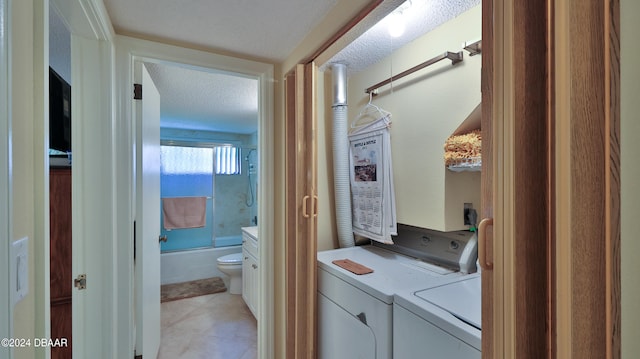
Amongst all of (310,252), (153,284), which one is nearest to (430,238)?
(310,252)

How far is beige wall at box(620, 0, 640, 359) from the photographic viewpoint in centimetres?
46

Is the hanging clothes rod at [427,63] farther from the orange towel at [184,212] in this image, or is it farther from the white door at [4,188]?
the orange towel at [184,212]

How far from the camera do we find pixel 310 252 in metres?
1.57

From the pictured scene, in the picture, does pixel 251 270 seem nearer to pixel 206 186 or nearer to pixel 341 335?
pixel 341 335

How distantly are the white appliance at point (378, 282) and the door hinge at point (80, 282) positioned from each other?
3.70 ft

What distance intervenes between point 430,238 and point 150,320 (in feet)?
6.03

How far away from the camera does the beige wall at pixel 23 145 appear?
573 millimetres

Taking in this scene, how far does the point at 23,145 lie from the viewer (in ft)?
2.01

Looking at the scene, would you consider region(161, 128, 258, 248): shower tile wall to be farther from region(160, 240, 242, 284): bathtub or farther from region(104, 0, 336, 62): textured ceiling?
region(104, 0, 336, 62): textured ceiling

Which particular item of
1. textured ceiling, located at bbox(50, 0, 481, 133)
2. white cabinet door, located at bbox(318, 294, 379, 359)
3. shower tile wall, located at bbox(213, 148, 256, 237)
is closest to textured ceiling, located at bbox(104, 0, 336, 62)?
textured ceiling, located at bbox(50, 0, 481, 133)

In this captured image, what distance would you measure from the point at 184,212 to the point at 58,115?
2.43 meters

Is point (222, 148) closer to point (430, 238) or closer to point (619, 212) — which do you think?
point (430, 238)

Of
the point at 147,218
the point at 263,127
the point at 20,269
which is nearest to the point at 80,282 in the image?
the point at 147,218

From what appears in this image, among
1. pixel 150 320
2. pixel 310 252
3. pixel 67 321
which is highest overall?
pixel 310 252
